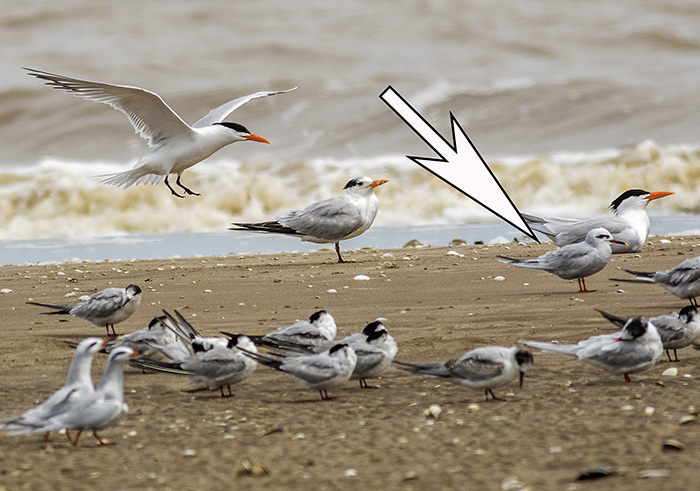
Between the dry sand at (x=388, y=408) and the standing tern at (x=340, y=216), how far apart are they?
188cm

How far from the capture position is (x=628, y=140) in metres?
18.3

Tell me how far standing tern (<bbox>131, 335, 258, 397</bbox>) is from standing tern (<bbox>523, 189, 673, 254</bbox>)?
4.18m

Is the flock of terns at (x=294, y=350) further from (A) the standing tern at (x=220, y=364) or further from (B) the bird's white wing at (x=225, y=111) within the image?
(B) the bird's white wing at (x=225, y=111)

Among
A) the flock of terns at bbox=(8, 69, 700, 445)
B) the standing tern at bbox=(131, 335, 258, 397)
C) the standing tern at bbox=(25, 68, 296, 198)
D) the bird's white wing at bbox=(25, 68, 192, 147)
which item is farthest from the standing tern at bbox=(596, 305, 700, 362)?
the bird's white wing at bbox=(25, 68, 192, 147)

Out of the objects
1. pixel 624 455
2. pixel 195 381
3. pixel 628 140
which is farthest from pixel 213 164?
pixel 624 455

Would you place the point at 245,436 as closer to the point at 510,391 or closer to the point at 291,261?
the point at 510,391

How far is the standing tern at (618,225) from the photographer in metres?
7.68

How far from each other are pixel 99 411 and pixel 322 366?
1.14 meters

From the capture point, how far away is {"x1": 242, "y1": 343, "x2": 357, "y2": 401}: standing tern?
13.5 feet

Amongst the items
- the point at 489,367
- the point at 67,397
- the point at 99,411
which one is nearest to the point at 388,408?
the point at 489,367

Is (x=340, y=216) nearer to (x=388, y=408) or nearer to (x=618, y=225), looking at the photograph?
(x=618, y=225)

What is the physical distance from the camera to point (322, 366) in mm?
4125

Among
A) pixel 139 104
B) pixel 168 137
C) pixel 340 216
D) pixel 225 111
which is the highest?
pixel 225 111

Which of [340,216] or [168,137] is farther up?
[168,137]
